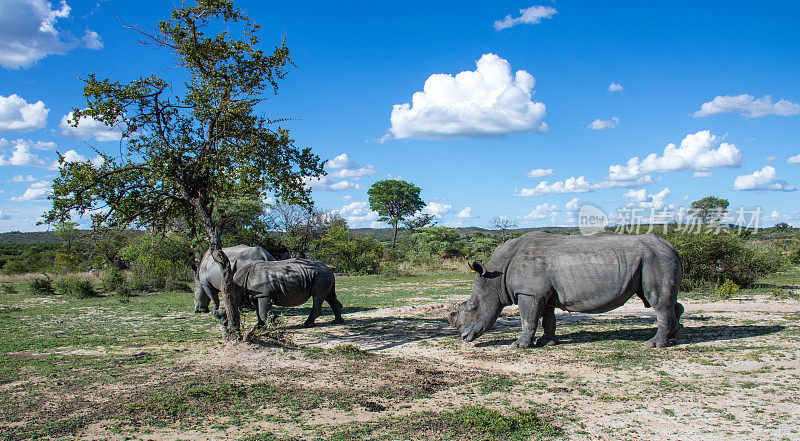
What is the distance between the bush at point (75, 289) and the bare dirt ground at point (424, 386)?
11267mm

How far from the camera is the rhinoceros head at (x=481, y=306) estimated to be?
1039 centimetres

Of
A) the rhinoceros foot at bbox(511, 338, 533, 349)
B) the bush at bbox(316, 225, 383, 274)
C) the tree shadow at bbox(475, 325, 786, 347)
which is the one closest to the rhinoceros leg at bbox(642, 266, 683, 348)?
the tree shadow at bbox(475, 325, 786, 347)

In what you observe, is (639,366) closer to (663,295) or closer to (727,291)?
(663,295)

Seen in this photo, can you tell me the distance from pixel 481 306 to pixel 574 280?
6.23 ft

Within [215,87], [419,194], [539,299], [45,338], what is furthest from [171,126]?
[419,194]

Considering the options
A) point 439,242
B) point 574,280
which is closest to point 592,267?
point 574,280

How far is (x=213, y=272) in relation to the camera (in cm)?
1453

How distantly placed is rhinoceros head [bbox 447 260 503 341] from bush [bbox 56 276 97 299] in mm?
17058

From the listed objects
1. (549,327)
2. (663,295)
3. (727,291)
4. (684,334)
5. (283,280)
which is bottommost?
(684,334)

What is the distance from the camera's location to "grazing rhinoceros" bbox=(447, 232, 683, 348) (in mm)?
9367

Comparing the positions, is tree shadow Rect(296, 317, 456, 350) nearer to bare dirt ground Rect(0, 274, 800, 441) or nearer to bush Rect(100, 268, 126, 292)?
bare dirt ground Rect(0, 274, 800, 441)

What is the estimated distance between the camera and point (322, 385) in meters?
7.53

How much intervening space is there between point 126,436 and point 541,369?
5798 mm

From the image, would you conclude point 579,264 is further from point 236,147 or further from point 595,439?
point 236,147
